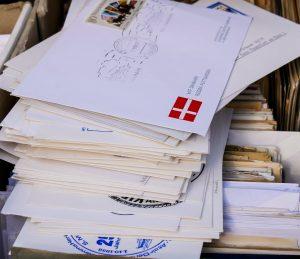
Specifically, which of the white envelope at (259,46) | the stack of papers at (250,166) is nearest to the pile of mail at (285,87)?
the white envelope at (259,46)

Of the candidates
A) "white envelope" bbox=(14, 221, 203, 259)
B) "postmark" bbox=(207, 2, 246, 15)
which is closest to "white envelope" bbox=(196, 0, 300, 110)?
"postmark" bbox=(207, 2, 246, 15)

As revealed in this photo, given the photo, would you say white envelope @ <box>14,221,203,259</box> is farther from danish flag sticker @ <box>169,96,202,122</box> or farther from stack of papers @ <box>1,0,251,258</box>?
danish flag sticker @ <box>169,96,202,122</box>

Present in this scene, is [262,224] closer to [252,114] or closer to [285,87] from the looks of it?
[252,114]

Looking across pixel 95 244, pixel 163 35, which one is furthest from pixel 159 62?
pixel 95 244

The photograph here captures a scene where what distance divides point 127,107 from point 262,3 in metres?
0.51

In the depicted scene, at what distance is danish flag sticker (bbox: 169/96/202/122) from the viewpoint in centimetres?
83

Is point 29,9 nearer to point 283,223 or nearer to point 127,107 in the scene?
point 127,107

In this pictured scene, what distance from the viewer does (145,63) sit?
3.05ft

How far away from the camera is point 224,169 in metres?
0.93

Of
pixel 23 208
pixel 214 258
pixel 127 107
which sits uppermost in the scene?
pixel 127 107

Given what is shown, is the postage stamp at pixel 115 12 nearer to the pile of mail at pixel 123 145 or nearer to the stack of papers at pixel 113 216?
the pile of mail at pixel 123 145

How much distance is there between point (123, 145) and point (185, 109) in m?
0.11

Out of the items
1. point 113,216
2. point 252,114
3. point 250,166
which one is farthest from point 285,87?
point 113,216

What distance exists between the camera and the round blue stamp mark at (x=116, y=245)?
31.4 inches
